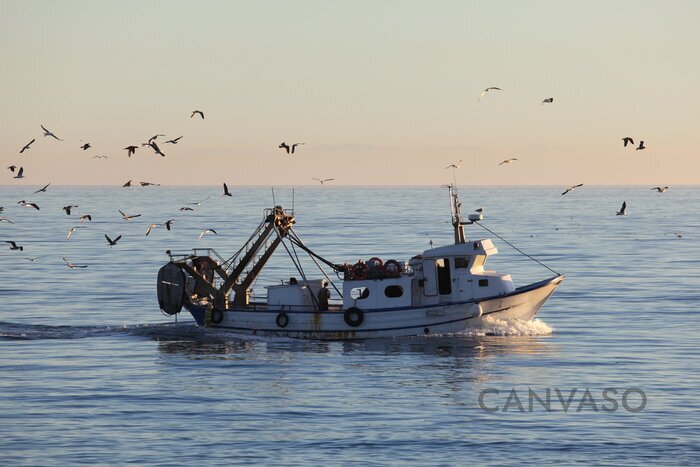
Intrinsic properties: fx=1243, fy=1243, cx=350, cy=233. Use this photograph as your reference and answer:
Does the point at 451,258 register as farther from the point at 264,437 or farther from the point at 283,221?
the point at 264,437

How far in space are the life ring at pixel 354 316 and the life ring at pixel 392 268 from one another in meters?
2.04

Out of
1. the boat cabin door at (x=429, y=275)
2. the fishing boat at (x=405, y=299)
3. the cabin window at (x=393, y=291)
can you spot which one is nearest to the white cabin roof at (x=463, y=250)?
the fishing boat at (x=405, y=299)

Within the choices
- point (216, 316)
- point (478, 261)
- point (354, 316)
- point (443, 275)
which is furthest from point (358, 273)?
point (216, 316)

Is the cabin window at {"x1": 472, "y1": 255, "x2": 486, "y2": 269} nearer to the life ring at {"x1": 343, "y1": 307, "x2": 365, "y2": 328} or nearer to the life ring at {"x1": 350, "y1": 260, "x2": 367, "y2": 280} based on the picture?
the life ring at {"x1": 350, "y1": 260, "x2": 367, "y2": 280}

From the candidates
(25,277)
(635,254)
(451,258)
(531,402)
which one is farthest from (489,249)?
(635,254)

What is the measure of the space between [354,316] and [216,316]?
260 inches

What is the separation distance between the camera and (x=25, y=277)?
291 ft

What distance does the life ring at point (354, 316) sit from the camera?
172 ft

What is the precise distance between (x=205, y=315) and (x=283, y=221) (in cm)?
548

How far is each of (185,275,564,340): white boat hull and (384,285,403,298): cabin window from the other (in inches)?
23.3

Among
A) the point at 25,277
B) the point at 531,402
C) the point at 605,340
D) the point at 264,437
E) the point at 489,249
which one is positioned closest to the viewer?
the point at 264,437

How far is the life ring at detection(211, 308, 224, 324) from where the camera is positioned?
5503 centimetres

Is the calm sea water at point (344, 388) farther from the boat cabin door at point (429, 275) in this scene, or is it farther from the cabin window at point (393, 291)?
the boat cabin door at point (429, 275)

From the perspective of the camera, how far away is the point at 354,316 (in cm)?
5266
